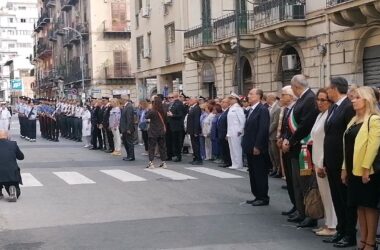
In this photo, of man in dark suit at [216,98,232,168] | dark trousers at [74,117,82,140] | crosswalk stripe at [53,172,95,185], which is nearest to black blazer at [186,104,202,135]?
man in dark suit at [216,98,232,168]

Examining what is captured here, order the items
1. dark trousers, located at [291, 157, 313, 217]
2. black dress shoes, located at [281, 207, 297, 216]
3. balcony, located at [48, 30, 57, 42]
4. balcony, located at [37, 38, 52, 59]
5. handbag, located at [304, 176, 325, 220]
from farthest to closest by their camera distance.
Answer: balcony, located at [37, 38, 52, 59] → balcony, located at [48, 30, 57, 42] → black dress shoes, located at [281, 207, 297, 216] → dark trousers, located at [291, 157, 313, 217] → handbag, located at [304, 176, 325, 220]

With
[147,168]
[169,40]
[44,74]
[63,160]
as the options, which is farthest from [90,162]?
[44,74]

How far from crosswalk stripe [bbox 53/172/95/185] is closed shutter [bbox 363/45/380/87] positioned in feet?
30.4

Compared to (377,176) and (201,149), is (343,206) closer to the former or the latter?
(377,176)

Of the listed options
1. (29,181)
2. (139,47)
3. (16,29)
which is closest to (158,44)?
(139,47)

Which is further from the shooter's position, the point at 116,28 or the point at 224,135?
the point at 116,28

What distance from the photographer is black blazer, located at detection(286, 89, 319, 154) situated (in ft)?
28.5

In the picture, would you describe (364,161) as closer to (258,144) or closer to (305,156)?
(305,156)

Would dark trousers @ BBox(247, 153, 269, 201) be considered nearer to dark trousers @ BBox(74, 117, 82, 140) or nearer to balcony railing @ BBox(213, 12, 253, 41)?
balcony railing @ BBox(213, 12, 253, 41)

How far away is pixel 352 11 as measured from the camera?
60.1 feet

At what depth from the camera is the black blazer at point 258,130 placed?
33.8 feet

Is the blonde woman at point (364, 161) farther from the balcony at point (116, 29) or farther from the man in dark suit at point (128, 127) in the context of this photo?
the balcony at point (116, 29)

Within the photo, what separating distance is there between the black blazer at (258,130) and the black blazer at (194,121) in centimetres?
764

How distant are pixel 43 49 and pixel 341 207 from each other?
77.4 metres
